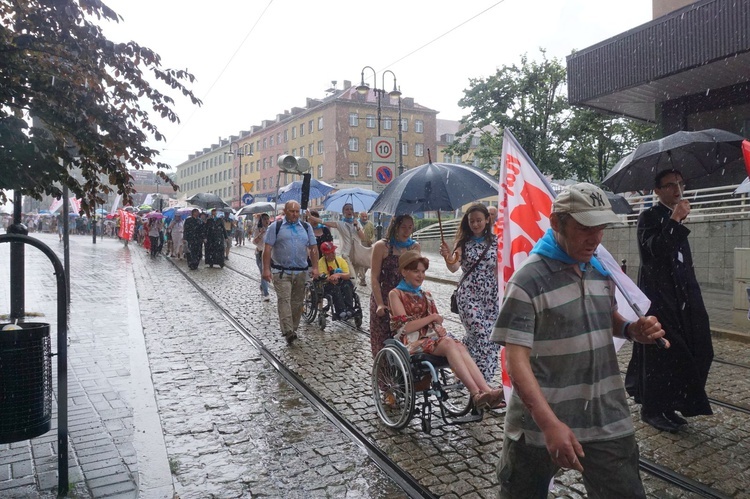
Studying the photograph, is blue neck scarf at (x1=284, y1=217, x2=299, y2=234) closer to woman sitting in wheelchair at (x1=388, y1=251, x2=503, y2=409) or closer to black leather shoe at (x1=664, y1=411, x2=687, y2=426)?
woman sitting in wheelchair at (x1=388, y1=251, x2=503, y2=409)

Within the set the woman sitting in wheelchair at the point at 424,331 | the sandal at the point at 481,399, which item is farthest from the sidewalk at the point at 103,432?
the sandal at the point at 481,399

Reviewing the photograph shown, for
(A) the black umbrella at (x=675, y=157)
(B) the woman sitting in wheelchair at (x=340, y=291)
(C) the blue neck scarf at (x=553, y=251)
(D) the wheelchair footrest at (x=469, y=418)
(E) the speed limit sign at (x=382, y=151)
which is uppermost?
(E) the speed limit sign at (x=382, y=151)

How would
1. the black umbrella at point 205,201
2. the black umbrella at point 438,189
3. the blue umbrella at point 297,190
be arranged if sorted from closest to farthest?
1. the black umbrella at point 438,189
2. the blue umbrella at point 297,190
3. the black umbrella at point 205,201

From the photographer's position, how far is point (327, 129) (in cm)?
6975

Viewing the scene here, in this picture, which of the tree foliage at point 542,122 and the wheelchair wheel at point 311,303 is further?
the tree foliage at point 542,122

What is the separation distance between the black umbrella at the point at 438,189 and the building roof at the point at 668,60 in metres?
10.7

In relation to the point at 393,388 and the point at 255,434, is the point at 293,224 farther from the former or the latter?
the point at 255,434

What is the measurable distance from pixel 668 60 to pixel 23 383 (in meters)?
15.5

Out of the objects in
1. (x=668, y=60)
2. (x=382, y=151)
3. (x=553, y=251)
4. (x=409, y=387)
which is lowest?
(x=409, y=387)

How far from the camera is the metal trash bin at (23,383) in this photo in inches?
138

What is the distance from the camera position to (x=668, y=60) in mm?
14766

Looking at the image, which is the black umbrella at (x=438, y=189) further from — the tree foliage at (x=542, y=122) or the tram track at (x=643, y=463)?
the tree foliage at (x=542, y=122)

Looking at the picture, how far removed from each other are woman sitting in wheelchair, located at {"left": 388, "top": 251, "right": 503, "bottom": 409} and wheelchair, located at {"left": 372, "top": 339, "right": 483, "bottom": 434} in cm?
9

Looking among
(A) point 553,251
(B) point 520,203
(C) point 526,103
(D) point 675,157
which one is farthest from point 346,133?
(A) point 553,251
